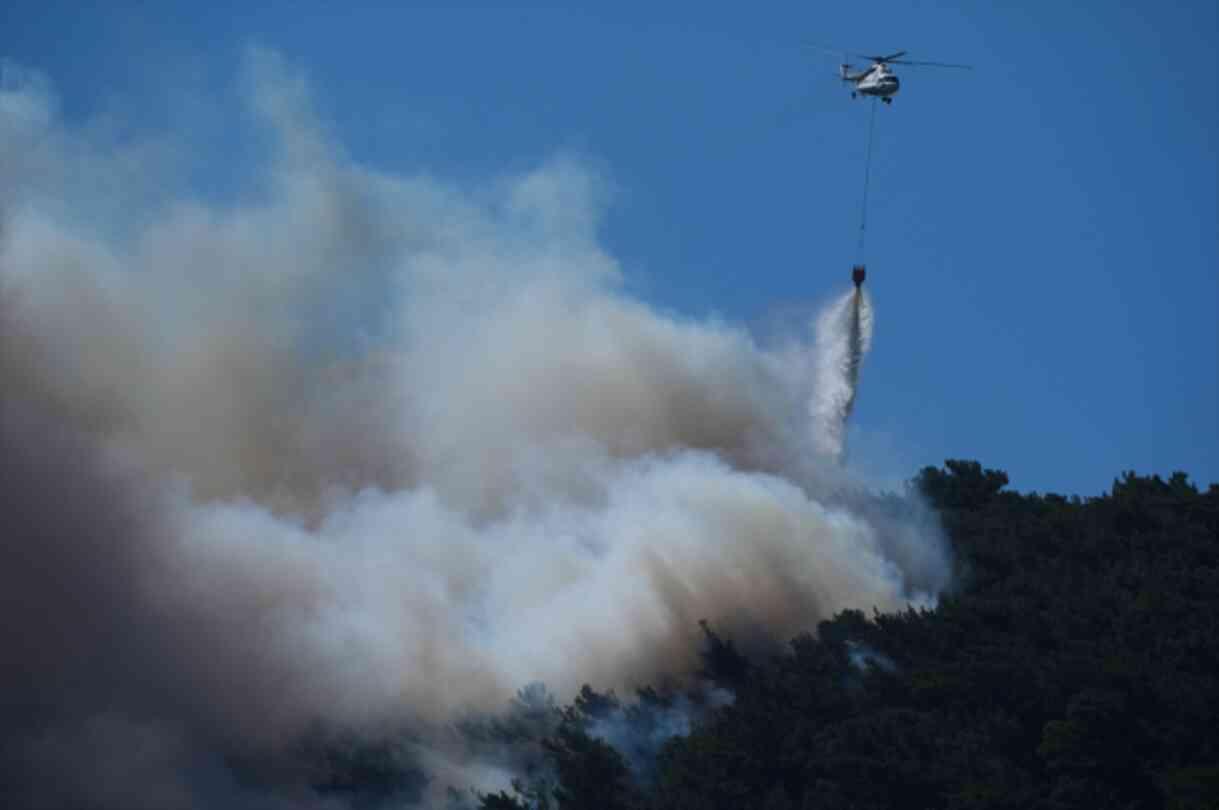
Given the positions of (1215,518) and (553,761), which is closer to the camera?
(553,761)

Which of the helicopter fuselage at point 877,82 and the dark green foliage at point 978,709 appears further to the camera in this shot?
the helicopter fuselage at point 877,82

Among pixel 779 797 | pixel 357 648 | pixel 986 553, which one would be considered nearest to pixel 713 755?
pixel 779 797

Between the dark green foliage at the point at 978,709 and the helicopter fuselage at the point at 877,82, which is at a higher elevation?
the helicopter fuselage at the point at 877,82

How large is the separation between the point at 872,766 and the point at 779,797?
2.84 metres

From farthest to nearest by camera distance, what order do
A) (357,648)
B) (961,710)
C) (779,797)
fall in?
(357,648) < (961,710) < (779,797)

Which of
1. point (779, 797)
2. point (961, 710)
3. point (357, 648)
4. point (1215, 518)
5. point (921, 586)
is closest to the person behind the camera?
point (779, 797)

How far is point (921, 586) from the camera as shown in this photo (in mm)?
84812

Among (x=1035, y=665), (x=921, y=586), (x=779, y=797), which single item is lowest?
(x=779, y=797)

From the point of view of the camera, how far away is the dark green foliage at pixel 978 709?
67562 mm

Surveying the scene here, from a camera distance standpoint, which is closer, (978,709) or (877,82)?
(978,709)

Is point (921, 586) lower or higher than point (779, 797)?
higher

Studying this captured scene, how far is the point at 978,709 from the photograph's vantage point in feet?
237

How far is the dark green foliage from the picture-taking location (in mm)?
67562

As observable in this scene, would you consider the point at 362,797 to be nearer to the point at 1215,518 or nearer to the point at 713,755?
the point at 713,755
